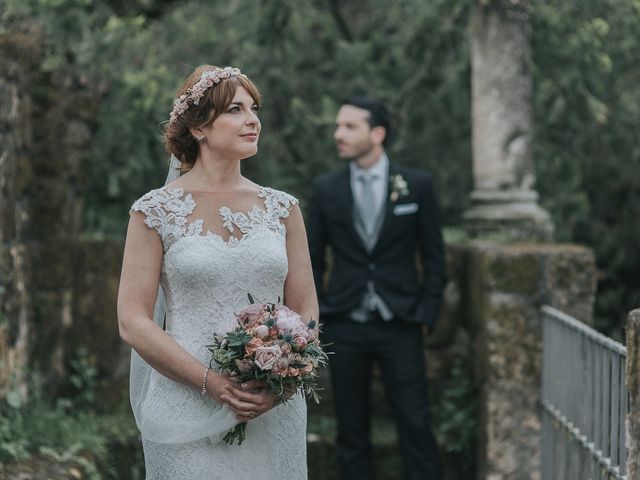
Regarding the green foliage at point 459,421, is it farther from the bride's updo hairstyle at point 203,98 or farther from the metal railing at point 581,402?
the bride's updo hairstyle at point 203,98

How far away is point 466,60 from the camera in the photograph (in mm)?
8125

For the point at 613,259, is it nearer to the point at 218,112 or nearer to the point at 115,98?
the point at 115,98

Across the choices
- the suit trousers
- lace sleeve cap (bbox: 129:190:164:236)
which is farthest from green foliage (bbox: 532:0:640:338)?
lace sleeve cap (bbox: 129:190:164:236)

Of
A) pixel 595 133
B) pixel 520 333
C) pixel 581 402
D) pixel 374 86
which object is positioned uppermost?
pixel 374 86

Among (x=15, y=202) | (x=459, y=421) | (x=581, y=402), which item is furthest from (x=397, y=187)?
(x=15, y=202)

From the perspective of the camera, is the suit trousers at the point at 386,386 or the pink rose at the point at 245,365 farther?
the suit trousers at the point at 386,386

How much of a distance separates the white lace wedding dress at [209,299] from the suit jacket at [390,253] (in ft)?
6.91

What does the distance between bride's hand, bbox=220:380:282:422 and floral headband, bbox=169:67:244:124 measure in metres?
0.97

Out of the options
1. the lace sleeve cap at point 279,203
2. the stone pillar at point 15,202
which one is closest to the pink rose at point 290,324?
the lace sleeve cap at point 279,203

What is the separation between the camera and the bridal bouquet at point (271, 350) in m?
3.26

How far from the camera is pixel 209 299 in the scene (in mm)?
3586

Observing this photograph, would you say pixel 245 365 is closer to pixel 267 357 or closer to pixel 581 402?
pixel 267 357

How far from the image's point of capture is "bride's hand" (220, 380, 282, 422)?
3.35 meters

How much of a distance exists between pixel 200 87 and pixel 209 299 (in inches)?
28.5
